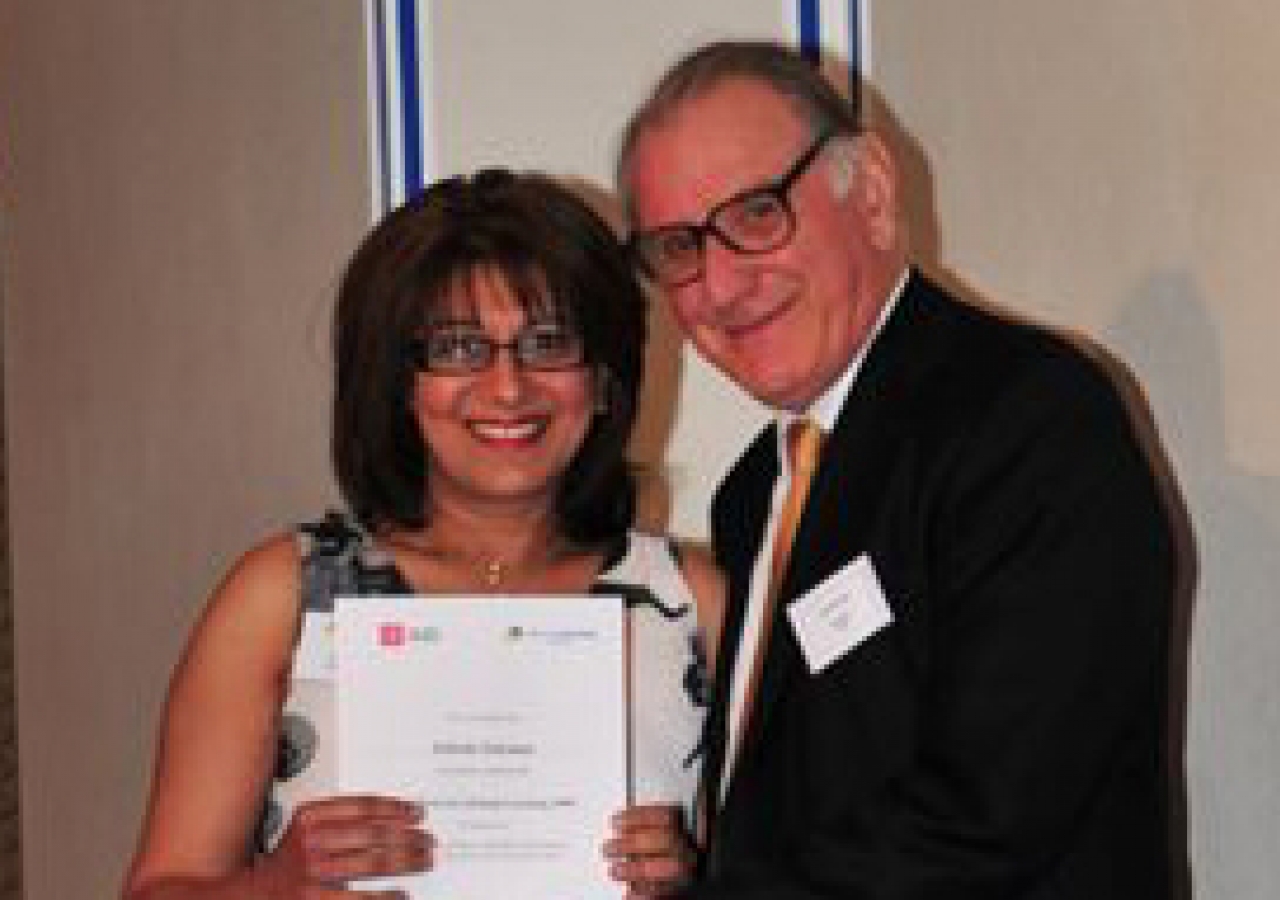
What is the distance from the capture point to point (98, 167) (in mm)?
3285

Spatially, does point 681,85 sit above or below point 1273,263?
above

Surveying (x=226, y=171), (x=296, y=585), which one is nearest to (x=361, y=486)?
(x=296, y=585)

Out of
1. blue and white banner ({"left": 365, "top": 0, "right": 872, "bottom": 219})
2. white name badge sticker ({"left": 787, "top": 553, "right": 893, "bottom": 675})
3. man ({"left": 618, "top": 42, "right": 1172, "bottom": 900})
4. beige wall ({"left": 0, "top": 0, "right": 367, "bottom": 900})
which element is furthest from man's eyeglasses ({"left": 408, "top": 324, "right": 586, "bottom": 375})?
beige wall ({"left": 0, "top": 0, "right": 367, "bottom": 900})

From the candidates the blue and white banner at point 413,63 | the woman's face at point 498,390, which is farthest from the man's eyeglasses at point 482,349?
the blue and white banner at point 413,63

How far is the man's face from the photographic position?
71.1 inches

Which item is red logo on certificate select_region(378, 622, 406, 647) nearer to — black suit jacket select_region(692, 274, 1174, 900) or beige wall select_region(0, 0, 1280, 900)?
black suit jacket select_region(692, 274, 1174, 900)

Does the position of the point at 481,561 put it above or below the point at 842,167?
below

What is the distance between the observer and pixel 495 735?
193 cm

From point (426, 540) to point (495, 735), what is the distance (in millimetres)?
307

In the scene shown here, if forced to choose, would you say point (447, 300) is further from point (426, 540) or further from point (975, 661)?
point (975, 661)

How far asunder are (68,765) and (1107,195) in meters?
2.04

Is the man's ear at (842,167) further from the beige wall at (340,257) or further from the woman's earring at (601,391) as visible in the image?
the beige wall at (340,257)

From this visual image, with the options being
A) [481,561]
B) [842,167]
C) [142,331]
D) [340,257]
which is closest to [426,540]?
[481,561]

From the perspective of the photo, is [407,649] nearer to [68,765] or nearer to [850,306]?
[850,306]
